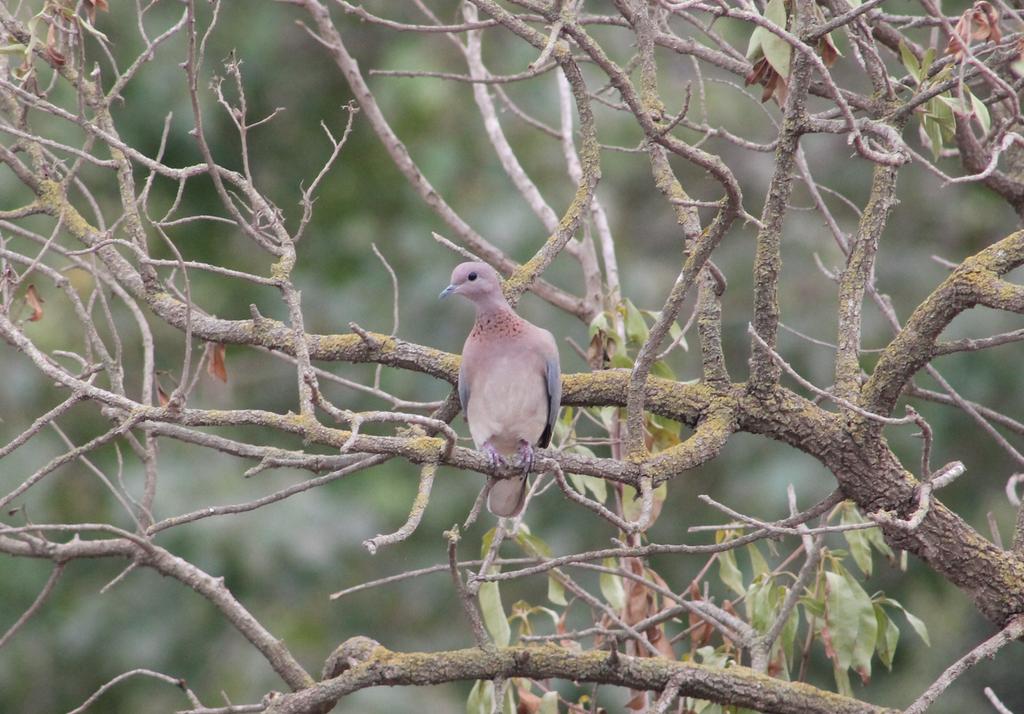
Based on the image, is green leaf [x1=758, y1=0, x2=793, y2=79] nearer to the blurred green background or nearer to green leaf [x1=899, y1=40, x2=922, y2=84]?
green leaf [x1=899, y1=40, x2=922, y2=84]

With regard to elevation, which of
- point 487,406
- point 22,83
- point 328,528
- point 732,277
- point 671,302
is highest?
point 22,83

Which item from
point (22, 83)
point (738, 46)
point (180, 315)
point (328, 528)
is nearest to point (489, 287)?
point (180, 315)

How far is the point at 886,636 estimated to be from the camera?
11.8 feet

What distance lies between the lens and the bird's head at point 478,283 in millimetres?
4172

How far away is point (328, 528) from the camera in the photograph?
7.17m

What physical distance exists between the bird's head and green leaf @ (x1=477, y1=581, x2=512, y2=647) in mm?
953

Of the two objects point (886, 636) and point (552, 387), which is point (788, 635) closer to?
point (886, 636)

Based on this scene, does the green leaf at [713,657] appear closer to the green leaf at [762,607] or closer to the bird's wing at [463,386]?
the green leaf at [762,607]

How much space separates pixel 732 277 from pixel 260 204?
473cm

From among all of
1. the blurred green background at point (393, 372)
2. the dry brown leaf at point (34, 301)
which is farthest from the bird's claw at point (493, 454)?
the blurred green background at point (393, 372)

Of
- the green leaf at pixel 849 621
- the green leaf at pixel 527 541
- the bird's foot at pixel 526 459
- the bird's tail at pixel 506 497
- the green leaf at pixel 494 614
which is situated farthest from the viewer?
the bird's tail at pixel 506 497

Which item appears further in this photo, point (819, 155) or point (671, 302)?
point (819, 155)

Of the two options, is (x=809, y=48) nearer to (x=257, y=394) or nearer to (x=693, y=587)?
(x=693, y=587)

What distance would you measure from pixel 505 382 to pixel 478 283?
358mm
